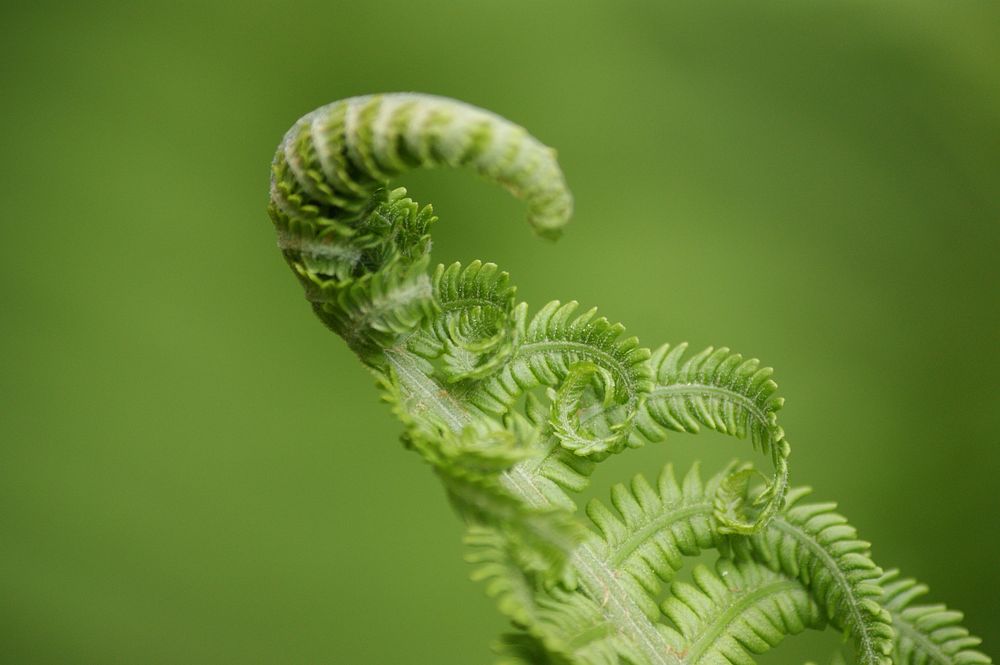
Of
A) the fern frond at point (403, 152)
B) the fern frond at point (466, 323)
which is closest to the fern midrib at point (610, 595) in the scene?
the fern frond at point (466, 323)

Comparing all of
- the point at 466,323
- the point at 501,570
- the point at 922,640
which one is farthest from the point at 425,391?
the point at 922,640

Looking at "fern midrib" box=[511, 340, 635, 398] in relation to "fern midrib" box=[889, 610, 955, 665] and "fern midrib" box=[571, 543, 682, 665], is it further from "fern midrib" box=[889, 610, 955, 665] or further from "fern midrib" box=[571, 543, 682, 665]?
"fern midrib" box=[889, 610, 955, 665]

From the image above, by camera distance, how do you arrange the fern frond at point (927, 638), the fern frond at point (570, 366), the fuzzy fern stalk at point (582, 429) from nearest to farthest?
the fuzzy fern stalk at point (582, 429), the fern frond at point (570, 366), the fern frond at point (927, 638)

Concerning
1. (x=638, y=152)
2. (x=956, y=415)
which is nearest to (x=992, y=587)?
(x=956, y=415)

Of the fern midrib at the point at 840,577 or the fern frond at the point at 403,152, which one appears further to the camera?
the fern midrib at the point at 840,577

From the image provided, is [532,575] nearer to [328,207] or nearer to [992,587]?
[328,207]

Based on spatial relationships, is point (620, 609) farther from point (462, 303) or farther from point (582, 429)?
point (462, 303)

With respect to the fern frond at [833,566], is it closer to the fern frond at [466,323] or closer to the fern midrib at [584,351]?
the fern midrib at [584,351]
